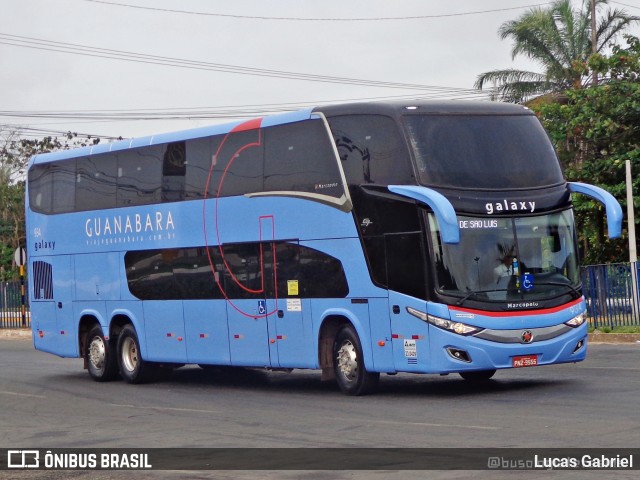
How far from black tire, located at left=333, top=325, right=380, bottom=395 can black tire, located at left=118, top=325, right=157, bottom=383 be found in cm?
542

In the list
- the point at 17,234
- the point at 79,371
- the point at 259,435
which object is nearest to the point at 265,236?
the point at 259,435

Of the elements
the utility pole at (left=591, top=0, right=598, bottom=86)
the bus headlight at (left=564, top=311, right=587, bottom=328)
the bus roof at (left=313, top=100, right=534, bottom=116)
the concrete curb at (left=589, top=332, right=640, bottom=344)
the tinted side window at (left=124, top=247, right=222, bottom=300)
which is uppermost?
the utility pole at (left=591, top=0, right=598, bottom=86)

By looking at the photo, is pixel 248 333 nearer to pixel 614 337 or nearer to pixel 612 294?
pixel 614 337

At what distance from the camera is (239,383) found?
72.3 ft

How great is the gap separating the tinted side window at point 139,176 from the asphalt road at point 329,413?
3333mm

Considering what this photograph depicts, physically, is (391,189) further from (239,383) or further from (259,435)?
(239,383)

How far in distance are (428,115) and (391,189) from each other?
3.86 ft

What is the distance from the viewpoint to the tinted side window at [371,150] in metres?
17.3

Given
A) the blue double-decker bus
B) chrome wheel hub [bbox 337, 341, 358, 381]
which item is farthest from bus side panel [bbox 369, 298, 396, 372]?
chrome wheel hub [bbox 337, 341, 358, 381]

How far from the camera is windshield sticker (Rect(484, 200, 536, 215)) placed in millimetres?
Result: 17078

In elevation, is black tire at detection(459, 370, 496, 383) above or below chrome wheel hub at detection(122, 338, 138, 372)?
below

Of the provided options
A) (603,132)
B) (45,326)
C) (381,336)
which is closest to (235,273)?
(381,336)

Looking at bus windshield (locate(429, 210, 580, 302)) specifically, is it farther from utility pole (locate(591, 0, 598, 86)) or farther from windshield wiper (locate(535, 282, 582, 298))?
utility pole (locate(591, 0, 598, 86))

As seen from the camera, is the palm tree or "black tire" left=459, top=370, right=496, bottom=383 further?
the palm tree
